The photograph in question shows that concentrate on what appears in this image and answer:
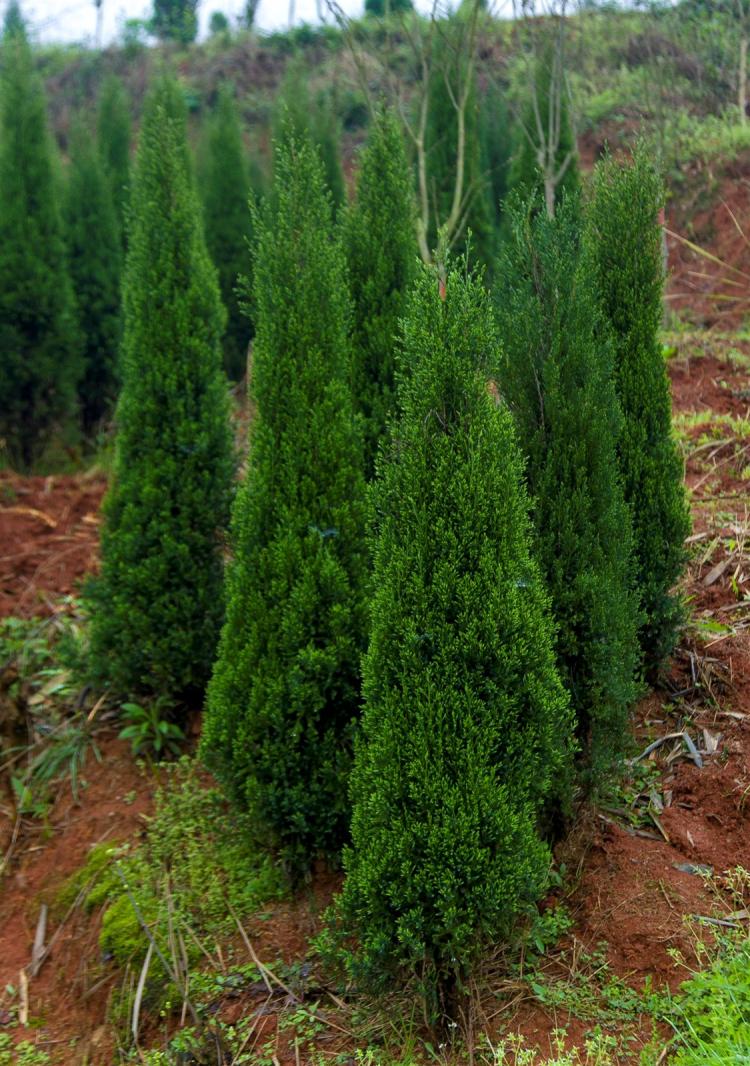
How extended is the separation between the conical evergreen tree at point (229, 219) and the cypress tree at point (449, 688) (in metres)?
9.46

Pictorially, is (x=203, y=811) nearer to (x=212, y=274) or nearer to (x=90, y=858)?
(x=90, y=858)

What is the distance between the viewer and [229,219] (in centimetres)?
1346

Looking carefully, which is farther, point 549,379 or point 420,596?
point 549,379

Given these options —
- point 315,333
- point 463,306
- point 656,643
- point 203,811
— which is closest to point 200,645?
point 203,811

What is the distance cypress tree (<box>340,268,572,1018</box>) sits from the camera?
11.2ft

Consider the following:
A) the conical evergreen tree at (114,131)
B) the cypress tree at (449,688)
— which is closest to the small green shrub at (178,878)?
the cypress tree at (449,688)

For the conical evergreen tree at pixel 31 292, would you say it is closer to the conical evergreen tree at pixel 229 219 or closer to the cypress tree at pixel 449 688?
the conical evergreen tree at pixel 229 219

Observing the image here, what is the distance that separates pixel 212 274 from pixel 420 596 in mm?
3457

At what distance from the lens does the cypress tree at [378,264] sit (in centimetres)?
531

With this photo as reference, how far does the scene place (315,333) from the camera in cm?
466

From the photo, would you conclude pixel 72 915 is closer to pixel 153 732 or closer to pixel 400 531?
pixel 153 732

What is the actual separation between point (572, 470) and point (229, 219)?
10341 mm

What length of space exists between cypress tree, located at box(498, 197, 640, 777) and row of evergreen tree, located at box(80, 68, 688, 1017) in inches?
0.5

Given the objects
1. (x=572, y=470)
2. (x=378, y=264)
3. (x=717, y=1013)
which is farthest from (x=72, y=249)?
(x=717, y=1013)
